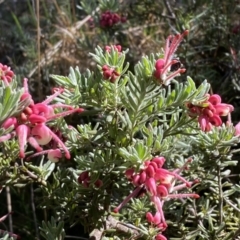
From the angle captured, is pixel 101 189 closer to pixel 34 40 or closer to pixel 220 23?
pixel 220 23

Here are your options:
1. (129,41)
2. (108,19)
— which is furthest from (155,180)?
(129,41)

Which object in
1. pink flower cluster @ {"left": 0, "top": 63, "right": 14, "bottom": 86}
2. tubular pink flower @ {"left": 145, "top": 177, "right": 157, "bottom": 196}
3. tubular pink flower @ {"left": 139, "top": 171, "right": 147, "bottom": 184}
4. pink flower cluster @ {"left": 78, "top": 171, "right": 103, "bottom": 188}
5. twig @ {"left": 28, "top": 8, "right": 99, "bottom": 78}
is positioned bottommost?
twig @ {"left": 28, "top": 8, "right": 99, "bottom": 78}

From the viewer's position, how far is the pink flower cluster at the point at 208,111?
977 millimetres

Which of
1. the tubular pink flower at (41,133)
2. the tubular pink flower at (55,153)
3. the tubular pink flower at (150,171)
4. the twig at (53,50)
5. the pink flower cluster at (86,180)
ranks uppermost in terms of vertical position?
the tubular pink flower at (41,133)

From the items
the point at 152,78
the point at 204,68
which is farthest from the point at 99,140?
the point at 204,68

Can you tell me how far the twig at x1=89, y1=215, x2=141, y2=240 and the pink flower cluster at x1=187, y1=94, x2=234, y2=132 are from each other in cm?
28

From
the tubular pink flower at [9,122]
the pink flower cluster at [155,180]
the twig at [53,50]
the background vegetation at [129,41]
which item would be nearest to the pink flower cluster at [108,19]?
the background vegetation at [129,41]

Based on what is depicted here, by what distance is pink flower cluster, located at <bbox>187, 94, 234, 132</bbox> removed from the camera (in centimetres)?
98

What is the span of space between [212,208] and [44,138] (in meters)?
0.59

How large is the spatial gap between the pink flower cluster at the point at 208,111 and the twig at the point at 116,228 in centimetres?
28

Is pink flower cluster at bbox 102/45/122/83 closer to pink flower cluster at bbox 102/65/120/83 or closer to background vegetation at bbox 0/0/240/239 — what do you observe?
pink flower cluster at bbox 102/65/120/83

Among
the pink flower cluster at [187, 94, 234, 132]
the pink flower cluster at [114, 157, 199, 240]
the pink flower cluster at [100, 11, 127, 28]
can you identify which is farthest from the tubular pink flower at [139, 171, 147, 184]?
the pink flower cluster at [100, 11, 127, 28]

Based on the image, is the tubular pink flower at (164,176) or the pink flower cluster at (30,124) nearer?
the pink flower cluster at (30,124)

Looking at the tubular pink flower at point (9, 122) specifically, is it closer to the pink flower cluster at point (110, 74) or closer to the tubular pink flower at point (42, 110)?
the tubular pink flower at point (42, 110)
